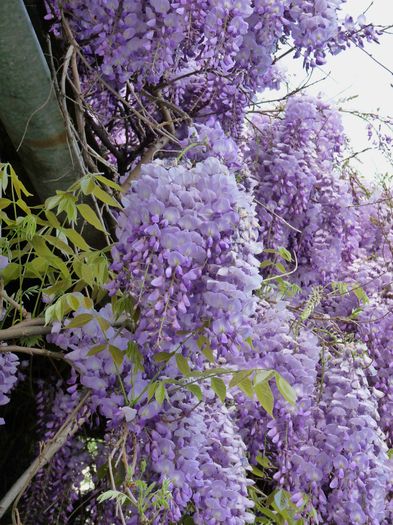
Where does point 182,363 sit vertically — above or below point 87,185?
below

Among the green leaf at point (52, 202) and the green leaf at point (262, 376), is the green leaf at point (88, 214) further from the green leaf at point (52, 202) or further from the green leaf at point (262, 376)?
the green leaf at point (262, 376)

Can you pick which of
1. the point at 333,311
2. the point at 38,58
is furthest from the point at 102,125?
the point at 333,311

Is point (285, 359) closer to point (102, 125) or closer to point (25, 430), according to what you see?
point (102, 125)

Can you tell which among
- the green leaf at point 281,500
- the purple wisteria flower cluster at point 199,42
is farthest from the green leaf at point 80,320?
the green leaf at point 281,500

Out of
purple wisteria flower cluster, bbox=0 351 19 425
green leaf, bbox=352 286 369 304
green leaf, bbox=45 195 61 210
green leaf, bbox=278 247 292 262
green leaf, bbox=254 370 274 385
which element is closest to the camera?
green leaf, bbox=254 370 274 385

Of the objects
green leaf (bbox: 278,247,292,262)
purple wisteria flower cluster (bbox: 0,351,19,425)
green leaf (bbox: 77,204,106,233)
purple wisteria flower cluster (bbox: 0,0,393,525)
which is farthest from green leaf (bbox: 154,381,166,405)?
green leaf (bbox: 278,247,292,262)

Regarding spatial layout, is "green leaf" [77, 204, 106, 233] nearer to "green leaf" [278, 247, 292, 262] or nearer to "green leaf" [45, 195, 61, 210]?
"green leaf" [45, 195, 61, 210]

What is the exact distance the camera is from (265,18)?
6.72ft

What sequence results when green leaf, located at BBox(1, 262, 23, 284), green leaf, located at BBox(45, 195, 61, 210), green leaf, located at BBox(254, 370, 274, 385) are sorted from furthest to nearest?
green leaf, located at BBox(1, 262, 23, 284) → green leaf, located at BBox(45, 195, 61, 210) → green leaf, located at BBox(254, 370, 274, 385)

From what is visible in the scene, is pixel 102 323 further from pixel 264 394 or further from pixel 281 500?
pixel 281 500

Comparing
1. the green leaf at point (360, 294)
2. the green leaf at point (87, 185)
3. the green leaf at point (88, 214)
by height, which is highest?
the green leaf at point (87, 185)

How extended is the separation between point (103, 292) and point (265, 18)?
2.75ft

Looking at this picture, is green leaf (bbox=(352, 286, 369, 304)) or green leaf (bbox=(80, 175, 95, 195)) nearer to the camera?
green leaf (bbox=(80, 175, 95, 195))

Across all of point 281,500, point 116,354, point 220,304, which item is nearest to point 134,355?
point 116,354
